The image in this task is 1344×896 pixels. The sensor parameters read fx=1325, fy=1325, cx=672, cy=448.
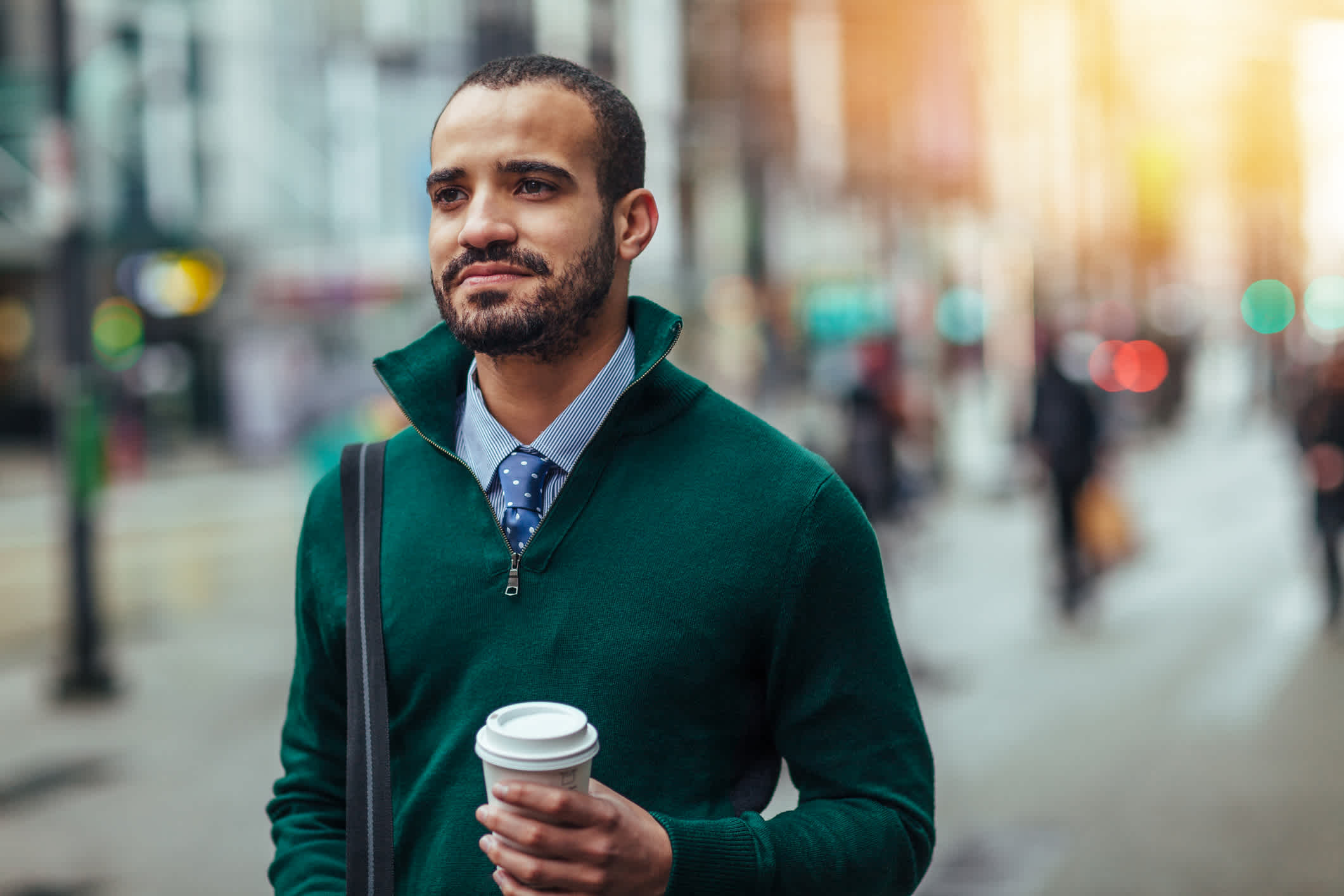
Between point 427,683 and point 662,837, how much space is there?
40 cm

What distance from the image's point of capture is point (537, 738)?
1.37 meters

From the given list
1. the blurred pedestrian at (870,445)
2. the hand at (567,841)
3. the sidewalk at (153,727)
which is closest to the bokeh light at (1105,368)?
the blurred pedestrian at (870,445)

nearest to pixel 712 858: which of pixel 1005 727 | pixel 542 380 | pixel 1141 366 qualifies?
pixel 542 380

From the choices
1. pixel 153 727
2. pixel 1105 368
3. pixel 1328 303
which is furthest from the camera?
pixel 1328 303

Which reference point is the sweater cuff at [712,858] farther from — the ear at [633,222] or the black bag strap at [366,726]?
the ear at [633,222]

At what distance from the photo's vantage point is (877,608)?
1.74 metres

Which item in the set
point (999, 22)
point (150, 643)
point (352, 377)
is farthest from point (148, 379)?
point (999, 22)

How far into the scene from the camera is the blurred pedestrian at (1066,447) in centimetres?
991

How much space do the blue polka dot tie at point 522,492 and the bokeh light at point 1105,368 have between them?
821 inches

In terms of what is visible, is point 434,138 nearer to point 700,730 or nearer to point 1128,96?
point 700,730

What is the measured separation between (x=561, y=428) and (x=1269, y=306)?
39.7m

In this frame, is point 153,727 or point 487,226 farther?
point 153,727

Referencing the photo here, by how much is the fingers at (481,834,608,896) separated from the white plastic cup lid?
10 centimetres

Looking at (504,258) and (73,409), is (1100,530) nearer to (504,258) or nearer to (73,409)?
(73,409)
